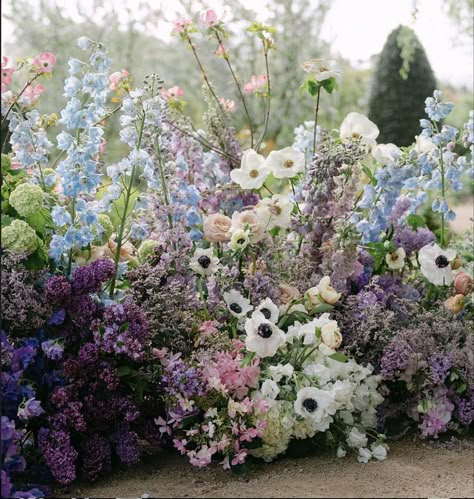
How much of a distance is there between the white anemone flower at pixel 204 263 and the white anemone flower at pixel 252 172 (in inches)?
13.2

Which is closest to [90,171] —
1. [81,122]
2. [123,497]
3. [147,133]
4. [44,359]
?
[81,122]

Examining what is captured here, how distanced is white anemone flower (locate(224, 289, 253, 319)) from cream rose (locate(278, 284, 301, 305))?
6.3 inches

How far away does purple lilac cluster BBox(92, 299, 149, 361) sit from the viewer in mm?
2432

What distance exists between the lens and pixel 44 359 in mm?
2525

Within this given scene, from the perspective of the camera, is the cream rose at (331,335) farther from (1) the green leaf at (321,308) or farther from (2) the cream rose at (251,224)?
(2) the cream rose at (251,224)

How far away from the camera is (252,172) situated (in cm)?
318

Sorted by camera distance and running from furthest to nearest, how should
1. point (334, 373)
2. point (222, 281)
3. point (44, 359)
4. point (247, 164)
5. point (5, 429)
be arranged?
point (247, 164) → point (222, 281) → point (334, 373) → point (44, 359) → point (5, 429)

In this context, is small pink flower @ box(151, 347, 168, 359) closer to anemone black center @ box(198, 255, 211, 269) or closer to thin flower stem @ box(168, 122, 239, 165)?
anemone black center @ box(198, 255, 211, 269)

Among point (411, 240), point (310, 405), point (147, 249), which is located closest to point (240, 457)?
point (310, 405)

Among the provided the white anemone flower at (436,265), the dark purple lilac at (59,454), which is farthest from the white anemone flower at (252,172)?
the dark purple lilac at (59,454)

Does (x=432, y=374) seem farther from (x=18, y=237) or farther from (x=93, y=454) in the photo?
(x=18, y=237)

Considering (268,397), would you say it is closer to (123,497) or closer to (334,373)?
(334,373)

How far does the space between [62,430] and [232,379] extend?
540mm

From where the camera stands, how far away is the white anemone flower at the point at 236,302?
288 cm
